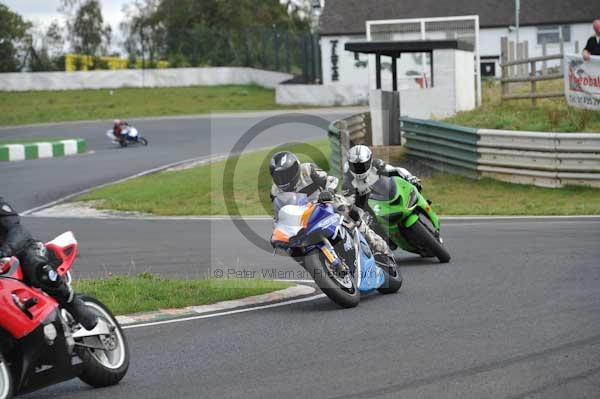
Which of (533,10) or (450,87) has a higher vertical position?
(533,10)

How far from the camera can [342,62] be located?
54.3 m

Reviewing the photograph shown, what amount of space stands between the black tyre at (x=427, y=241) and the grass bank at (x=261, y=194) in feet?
18.2

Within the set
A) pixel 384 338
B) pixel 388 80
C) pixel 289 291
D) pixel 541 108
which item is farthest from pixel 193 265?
pixel 388 80

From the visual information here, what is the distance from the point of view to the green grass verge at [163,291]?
33.2ft

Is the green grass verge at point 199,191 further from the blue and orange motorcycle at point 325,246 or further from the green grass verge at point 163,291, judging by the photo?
the blue and orange motorcycle at point 325,246

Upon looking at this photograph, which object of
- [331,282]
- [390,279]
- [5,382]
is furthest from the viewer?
[390,279]

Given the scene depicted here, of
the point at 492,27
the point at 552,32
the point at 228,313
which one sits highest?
the point at 492,27

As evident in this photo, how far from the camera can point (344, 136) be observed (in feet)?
66.7

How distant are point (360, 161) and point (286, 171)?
1306mm

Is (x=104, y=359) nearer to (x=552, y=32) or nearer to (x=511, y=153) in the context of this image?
(x=511, y=153)

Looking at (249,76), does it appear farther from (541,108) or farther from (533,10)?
(541,108)

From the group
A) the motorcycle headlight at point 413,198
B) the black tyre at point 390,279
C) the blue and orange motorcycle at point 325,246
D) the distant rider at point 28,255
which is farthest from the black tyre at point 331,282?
the distant rider at point 28,255

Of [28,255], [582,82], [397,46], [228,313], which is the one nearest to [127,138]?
[397,46]

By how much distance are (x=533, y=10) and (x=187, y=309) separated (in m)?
48.0
